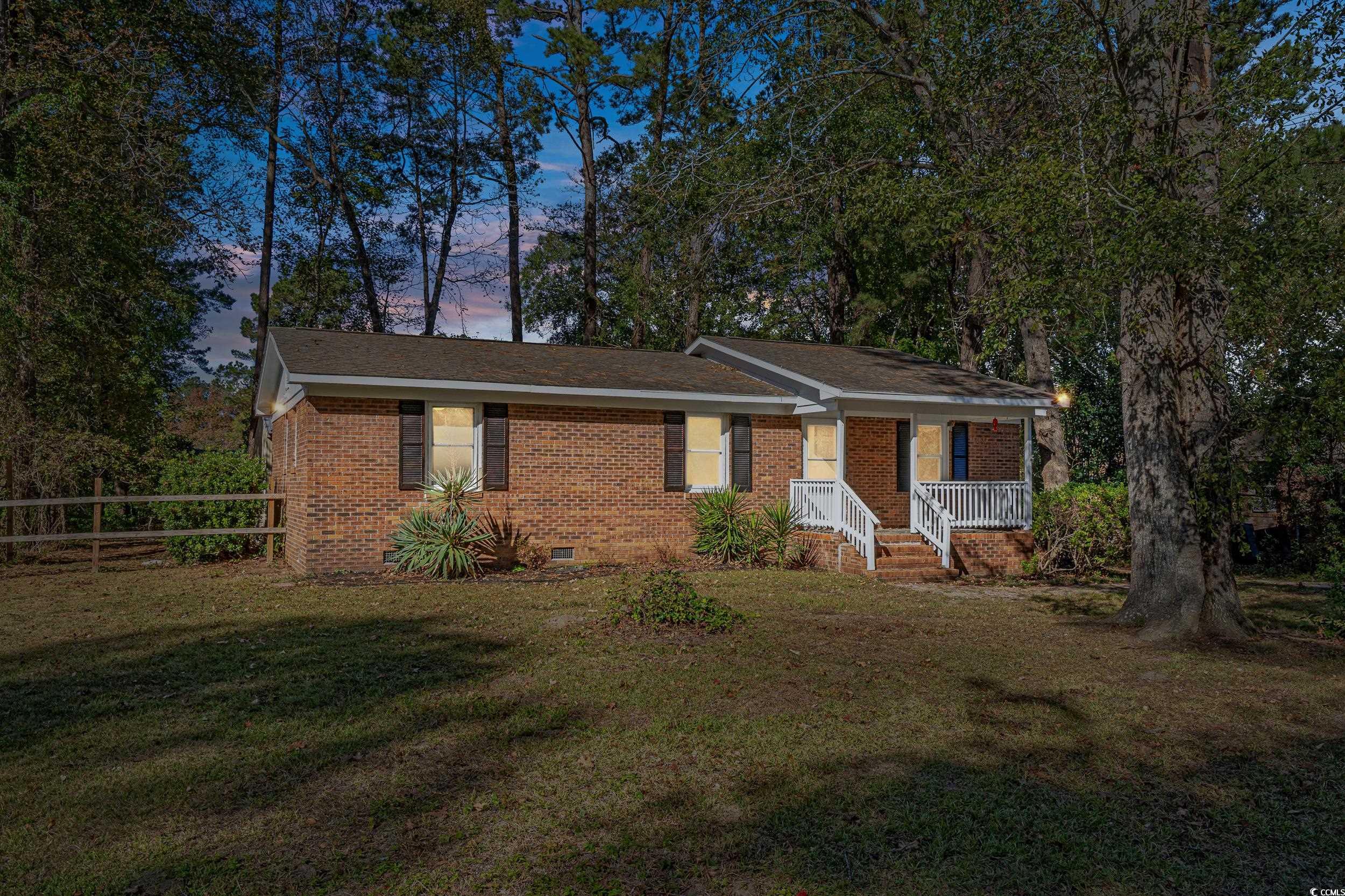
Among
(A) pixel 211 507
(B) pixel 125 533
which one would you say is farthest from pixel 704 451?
(B) pixel 125 533

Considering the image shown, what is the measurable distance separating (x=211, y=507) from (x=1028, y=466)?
16116mm

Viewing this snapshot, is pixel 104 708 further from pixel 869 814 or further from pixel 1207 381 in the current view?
pixel 1207 381

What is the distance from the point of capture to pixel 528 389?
14391 mm

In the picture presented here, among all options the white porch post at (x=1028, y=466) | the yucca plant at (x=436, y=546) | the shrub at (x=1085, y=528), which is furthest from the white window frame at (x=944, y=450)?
the yucca plant at (x=436, y=546)

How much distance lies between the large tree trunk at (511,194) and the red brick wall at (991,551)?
17.0 m

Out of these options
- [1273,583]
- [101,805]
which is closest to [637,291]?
[1273,583]

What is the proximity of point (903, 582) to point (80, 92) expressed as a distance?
1715 cm

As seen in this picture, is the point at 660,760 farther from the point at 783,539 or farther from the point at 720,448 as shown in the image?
the point at 720,448

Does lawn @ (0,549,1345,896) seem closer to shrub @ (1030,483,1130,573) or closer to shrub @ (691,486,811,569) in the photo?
shrub @ (691,486,811,569)

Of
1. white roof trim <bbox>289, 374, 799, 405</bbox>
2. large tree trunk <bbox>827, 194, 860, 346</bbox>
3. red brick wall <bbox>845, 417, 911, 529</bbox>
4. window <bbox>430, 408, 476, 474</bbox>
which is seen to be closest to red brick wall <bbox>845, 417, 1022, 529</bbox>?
red brick wall <bbox>845, 417, 911, 529</bbox>

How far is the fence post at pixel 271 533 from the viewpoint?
607 inches

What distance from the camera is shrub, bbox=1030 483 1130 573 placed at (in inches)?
621

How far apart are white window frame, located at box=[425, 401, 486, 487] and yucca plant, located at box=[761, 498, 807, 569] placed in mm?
5210

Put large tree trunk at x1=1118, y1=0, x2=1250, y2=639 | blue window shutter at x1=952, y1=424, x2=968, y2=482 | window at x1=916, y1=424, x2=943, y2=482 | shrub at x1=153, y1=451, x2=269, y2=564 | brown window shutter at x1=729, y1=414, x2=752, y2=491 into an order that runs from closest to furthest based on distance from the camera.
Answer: large tree trunk at x1=1118, y1=0, x2=1250, y2=639, shrub at x1=153, y1=451, x2=269, y2=564, brown window shutter at x1=729, y1=414, x2=752, y2=491, window at x1=916, y1=424, x2=943, y2=482, blue window shutter at x1=952, y1=424, x2=968, y2=482
